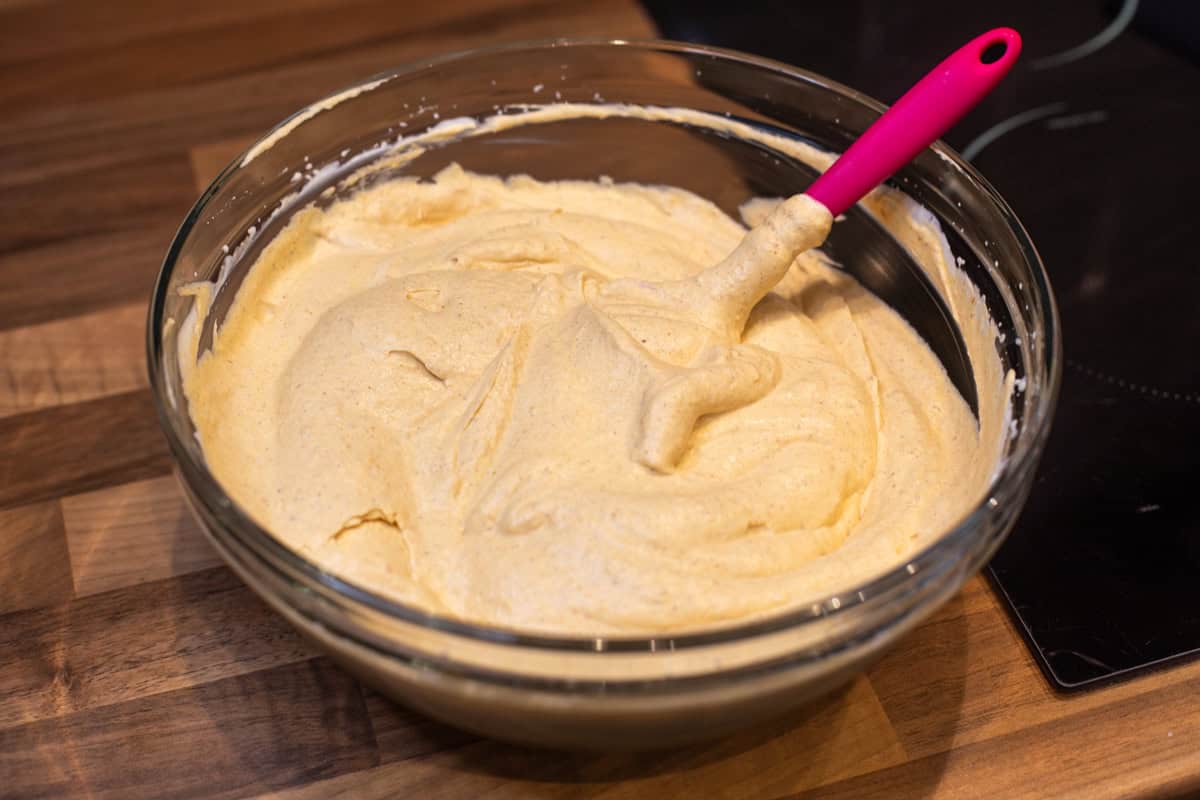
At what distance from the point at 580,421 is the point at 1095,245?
813 millimetres

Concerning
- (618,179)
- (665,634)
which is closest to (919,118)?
(618,179)

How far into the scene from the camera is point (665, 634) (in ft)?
2.93

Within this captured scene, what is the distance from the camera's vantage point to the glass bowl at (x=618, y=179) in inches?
32.1

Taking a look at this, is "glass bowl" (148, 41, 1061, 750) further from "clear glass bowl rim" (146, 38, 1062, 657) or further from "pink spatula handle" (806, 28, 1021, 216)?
"pink spatula handle" (806, 28, 1021, 216)

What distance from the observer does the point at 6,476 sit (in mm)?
1282

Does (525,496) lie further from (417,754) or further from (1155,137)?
(1155,137)

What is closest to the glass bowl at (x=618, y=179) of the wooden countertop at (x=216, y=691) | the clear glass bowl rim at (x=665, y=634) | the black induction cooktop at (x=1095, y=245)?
the clear glass bowl rim at (x=665, y=634)

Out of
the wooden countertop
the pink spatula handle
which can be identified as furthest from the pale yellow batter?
the wooden countertop

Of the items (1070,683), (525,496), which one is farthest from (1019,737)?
(525,496)

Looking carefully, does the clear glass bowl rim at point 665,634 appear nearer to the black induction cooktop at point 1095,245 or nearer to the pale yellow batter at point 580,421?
the pale yellow batter at point 580,421

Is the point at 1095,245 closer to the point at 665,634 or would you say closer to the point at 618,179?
the point at 618,179

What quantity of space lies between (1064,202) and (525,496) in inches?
36.9

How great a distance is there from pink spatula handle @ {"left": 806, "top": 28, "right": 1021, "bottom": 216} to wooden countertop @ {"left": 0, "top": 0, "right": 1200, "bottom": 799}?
1.48 feet

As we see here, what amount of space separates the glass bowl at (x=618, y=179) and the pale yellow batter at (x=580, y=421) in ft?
0.23
